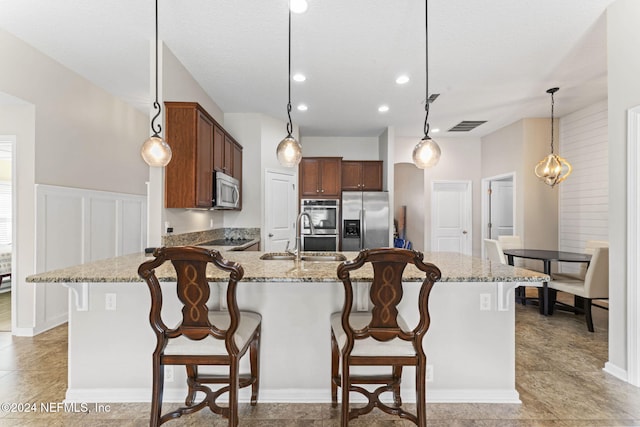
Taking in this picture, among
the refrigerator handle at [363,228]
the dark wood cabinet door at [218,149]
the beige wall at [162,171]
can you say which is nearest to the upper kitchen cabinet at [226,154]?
the dark wood cabinet door at [218,149]

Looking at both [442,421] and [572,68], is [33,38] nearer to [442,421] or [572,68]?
[442,421]

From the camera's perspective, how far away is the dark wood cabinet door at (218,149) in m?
3.96

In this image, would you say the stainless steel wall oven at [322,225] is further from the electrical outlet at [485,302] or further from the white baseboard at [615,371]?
the white baseboard at [615,371]

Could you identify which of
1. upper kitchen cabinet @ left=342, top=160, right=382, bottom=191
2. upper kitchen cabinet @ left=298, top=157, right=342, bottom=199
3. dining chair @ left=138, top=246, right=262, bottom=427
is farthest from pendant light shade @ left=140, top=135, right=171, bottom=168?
upper kitchen cabinet @ left=342, top=160, right=382, bottom=191

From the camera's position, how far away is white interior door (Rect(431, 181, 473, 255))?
6844 millimetres

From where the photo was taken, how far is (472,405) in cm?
220

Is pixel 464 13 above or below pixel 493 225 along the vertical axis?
above

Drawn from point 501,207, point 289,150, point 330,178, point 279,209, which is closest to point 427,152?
point 289,150

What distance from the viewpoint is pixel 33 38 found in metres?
3.12

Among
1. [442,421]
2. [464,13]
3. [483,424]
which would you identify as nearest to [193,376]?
[442,421]

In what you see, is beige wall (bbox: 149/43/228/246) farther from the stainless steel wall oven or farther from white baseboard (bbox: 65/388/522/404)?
the stainless steel wall oven

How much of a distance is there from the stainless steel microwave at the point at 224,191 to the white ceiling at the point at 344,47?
3.91ft

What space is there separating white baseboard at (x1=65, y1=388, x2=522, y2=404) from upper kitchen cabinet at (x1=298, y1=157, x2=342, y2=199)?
4323 mm

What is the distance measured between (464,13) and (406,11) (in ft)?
1.59
